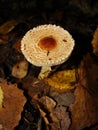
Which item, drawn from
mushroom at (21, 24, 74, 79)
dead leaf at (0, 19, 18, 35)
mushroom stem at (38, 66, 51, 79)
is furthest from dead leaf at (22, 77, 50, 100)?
dead leaf at (0, 19, 18, 35)

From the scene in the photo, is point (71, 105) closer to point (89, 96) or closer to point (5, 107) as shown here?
point (89, 96)

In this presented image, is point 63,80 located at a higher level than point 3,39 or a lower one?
lower

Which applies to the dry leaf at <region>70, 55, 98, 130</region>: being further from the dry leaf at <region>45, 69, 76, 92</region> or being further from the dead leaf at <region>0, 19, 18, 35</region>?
the dead leaf at <region>0, 19, 18, 35</region>

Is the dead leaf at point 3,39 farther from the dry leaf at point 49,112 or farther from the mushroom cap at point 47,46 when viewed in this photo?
the dry leaf at point 49,112

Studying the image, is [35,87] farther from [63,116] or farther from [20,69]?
[63,116]

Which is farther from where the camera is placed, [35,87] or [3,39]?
[3,39]

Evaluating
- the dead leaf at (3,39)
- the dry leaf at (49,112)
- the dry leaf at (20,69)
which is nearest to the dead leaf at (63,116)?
the dry leaf at (49,112)

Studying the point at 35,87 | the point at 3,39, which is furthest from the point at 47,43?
the point at 3,39
